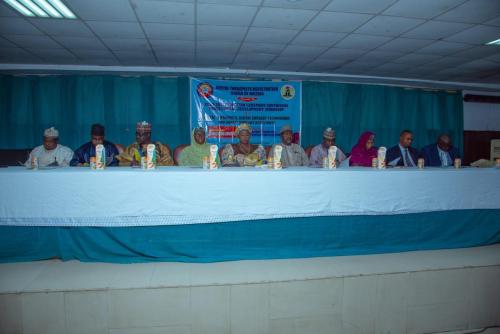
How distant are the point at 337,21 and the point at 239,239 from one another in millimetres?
2427

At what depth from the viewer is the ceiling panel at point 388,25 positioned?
282cm

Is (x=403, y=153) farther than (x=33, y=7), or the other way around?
(x=403, y=153)

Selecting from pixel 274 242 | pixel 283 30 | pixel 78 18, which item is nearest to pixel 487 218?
pixel 274 242

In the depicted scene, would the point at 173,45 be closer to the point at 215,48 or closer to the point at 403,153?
the point at 215,48

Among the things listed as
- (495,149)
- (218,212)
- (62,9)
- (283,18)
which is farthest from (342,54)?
(495,149)

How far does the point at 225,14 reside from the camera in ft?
8.95

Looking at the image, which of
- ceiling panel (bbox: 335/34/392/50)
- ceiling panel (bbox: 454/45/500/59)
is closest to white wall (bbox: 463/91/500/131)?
ceiling panel (bbox: 454/45/500/59)

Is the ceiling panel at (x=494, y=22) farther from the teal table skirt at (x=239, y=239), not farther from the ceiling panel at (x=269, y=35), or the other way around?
the teal table skirt at (x=239, y=239)

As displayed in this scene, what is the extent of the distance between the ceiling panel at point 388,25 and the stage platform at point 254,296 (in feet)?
7.61

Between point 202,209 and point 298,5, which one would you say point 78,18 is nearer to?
point 298,5

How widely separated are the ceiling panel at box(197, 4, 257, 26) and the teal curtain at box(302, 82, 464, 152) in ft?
7.28

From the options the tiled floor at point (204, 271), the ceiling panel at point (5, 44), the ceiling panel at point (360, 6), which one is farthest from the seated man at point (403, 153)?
the ceiling panel at point (5, 44)

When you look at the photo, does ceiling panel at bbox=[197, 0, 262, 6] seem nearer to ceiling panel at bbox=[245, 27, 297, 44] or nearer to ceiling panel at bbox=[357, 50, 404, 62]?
ceiling panel at bbox=[245, 27, 297, 44]

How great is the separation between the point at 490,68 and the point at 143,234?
18.8 feet
